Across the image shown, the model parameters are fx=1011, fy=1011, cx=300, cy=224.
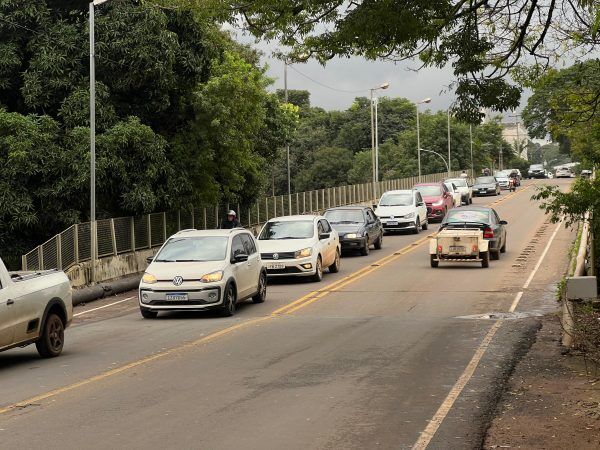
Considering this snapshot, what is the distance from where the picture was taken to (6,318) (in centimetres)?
1326

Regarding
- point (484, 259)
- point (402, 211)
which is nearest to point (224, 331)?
point (484, 259)

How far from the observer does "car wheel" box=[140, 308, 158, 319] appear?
19328 mm

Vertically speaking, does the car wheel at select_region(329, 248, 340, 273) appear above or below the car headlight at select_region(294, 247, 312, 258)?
below

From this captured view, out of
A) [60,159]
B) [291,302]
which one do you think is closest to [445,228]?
[291,302]

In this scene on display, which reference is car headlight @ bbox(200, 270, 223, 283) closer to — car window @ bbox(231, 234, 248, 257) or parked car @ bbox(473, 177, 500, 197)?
car window @ bbox(231, 234, 248, 257)

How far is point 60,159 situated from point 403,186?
5175cm

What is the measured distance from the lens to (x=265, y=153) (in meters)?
48.7

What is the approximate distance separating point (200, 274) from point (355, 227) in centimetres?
1543

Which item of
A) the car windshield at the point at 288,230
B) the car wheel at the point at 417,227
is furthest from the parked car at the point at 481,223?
the car wheel at the point at 417,227

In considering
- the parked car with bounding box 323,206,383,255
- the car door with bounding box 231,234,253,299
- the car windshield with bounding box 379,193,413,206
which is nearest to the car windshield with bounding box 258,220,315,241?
the car door with bounding box 231,234,253,299

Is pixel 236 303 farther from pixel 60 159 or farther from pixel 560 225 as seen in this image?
pixel 560 225

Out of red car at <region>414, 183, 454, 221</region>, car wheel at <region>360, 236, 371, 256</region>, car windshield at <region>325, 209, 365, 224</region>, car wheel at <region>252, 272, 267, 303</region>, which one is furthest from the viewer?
red car at <region>414, 183, 454, 221</region>

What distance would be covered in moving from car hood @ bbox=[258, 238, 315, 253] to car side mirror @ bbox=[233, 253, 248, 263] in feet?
17.2

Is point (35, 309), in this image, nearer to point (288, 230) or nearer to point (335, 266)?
point (288, 230)
